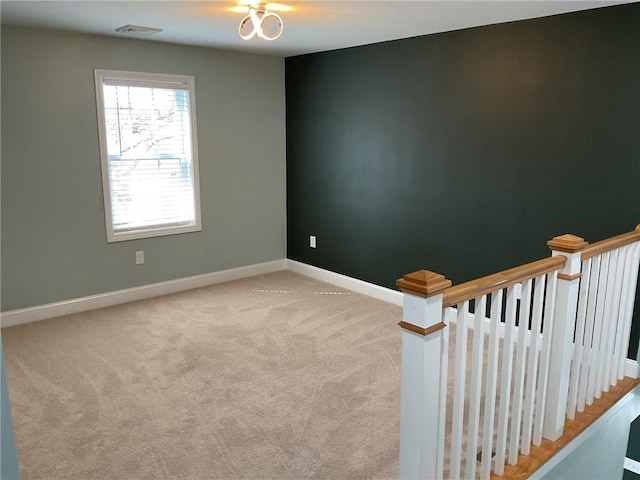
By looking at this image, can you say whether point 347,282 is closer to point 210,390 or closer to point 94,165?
point 210,390

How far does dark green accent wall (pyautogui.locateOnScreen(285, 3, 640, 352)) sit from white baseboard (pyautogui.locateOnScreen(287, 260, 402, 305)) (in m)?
0.09

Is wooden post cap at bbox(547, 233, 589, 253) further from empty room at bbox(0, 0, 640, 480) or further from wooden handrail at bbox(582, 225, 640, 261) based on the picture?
wooden handrail at bbox(582, 225, 640, 261)

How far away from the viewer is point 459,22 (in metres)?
3.51

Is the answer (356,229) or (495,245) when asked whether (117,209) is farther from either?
(495,245)

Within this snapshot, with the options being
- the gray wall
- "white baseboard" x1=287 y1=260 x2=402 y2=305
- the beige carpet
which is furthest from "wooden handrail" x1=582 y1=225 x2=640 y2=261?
the gray wall

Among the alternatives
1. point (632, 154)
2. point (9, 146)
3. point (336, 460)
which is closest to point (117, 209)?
point (9, 146)

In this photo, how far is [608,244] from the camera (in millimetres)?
2568

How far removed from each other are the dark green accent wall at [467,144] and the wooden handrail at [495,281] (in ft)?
4.11

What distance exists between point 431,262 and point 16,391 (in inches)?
120

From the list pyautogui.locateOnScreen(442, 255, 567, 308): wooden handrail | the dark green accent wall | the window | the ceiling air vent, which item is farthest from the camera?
the window

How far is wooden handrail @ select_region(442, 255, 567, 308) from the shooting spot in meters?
1.73

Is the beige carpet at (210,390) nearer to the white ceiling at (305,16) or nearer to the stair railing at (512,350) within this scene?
the stair railing at (512,350)

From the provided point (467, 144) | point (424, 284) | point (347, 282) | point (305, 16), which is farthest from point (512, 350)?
point (347, 282)

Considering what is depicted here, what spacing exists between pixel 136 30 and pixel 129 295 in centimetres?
225
